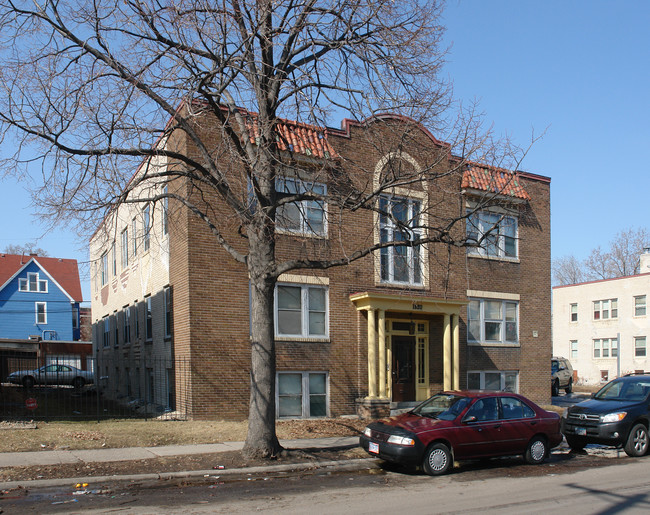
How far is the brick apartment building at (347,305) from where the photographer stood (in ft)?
55.0

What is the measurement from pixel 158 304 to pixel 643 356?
34.7 m

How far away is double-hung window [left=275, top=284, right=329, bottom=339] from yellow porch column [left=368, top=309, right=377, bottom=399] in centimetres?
131

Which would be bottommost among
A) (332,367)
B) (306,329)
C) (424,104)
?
(332,367)

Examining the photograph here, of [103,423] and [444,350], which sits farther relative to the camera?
[444,350]

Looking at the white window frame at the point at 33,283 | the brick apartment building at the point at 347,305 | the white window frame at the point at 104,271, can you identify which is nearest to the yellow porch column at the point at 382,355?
the brick apartment building at the point at 347,305

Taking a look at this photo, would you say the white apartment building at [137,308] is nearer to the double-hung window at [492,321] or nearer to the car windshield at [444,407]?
the car windshield at [444,407]

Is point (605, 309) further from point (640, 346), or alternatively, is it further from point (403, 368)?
point (403, 368)

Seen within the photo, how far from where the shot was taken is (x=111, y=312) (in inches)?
1071

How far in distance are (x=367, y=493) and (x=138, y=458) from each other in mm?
4567

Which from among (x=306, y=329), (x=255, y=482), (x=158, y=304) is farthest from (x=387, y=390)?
(x=255, y=482)

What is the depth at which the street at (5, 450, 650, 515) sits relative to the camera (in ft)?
27.7

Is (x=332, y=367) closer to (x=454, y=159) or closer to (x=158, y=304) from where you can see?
(x=158, y=304)

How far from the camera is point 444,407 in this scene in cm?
1197

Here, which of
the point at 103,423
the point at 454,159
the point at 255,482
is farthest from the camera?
the point at 454,159
